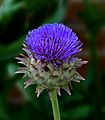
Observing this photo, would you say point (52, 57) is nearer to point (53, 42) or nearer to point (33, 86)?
point (53, 42)

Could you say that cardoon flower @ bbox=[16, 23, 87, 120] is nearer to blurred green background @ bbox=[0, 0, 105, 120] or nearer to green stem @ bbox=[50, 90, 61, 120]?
green stem @ bbox=[50, 90, 61, 120]

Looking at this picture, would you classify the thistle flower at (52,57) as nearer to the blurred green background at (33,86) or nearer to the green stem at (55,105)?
the green stem at (55,105)

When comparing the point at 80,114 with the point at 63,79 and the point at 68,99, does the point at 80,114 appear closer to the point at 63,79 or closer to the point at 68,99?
the point at 68,99

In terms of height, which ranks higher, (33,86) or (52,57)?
(33,86)

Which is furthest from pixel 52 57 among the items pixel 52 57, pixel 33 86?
pixel 33 86

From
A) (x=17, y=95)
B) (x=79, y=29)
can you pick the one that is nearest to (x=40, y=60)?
(x=79, y=29)

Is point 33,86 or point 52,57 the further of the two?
point 33,86
